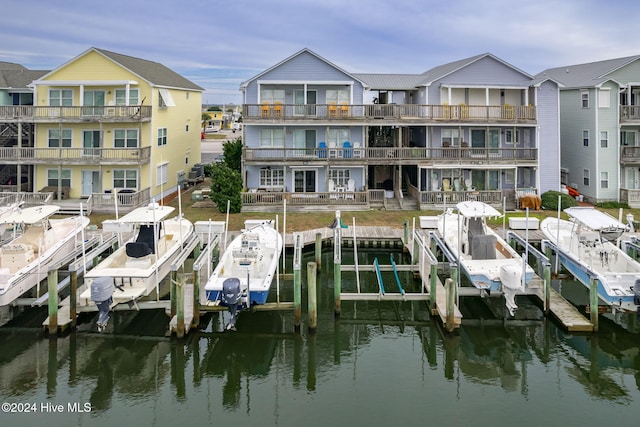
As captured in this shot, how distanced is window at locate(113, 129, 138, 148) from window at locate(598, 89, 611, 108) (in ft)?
95.7

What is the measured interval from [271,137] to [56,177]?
1364 centimetres

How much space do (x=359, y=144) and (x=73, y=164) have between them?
17508 mm

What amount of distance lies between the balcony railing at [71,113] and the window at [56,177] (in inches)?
126

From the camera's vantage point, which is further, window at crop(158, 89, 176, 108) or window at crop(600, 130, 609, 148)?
window at crop(158, 89, 176, 108)

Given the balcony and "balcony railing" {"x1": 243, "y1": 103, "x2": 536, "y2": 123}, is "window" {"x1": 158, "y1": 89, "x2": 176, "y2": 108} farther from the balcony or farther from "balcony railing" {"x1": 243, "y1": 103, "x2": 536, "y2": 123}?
the balcony

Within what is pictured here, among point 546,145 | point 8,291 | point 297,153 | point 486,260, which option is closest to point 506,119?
point 546,145

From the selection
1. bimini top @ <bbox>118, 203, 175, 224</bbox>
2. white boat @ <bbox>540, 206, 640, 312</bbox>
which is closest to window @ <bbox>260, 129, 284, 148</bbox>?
bimini top @ <bbox>118, 203, 175, 224</bbox>

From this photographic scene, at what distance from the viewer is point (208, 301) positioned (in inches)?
660

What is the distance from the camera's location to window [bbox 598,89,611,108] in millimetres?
33938

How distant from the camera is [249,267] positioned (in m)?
18.2

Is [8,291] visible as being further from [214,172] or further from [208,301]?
[214,172]

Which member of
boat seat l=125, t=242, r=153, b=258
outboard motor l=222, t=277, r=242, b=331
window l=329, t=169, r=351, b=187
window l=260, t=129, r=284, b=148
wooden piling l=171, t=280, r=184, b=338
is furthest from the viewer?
window l=329, t=169, r=351, b=187

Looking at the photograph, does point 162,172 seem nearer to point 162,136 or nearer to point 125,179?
point 125,179

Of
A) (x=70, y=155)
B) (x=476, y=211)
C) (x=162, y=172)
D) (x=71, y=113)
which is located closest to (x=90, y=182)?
(x=70, y=155)
